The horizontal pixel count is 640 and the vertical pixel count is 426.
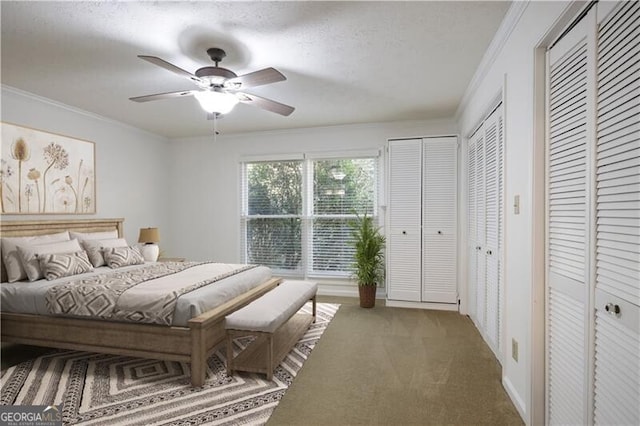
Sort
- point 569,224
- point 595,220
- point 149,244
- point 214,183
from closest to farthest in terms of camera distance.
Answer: point 595,220
point 569,224
point 149,244
point 214,183

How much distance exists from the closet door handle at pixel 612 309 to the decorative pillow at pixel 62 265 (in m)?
3.96

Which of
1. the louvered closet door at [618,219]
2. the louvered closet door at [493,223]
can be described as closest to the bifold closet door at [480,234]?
the louvered closet door at [493,223]

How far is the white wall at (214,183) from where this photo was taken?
5246 mm

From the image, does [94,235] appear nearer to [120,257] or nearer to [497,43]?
[120,257]

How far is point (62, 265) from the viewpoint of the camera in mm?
3125

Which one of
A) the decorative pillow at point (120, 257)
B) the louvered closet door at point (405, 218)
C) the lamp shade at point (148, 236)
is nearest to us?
the decorative pillow at point (120, 257)

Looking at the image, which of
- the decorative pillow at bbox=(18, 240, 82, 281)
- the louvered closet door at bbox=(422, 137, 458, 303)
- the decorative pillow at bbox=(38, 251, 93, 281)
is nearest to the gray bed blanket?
the decorative pillow at bbox=(38, 251, 93, 281)

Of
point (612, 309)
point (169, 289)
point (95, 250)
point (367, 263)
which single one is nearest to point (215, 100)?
point (169, 289)

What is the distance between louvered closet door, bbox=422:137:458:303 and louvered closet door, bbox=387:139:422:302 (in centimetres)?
8

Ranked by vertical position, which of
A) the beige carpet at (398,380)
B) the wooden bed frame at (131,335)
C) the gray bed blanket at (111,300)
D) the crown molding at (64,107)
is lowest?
the beige carpet at (398,380)

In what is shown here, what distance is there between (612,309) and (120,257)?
4.22 m

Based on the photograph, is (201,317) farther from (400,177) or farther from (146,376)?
(400,177)

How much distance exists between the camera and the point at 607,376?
128cm

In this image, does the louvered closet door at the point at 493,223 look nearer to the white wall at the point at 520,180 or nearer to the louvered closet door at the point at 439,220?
the white wall at the point at 520,180
